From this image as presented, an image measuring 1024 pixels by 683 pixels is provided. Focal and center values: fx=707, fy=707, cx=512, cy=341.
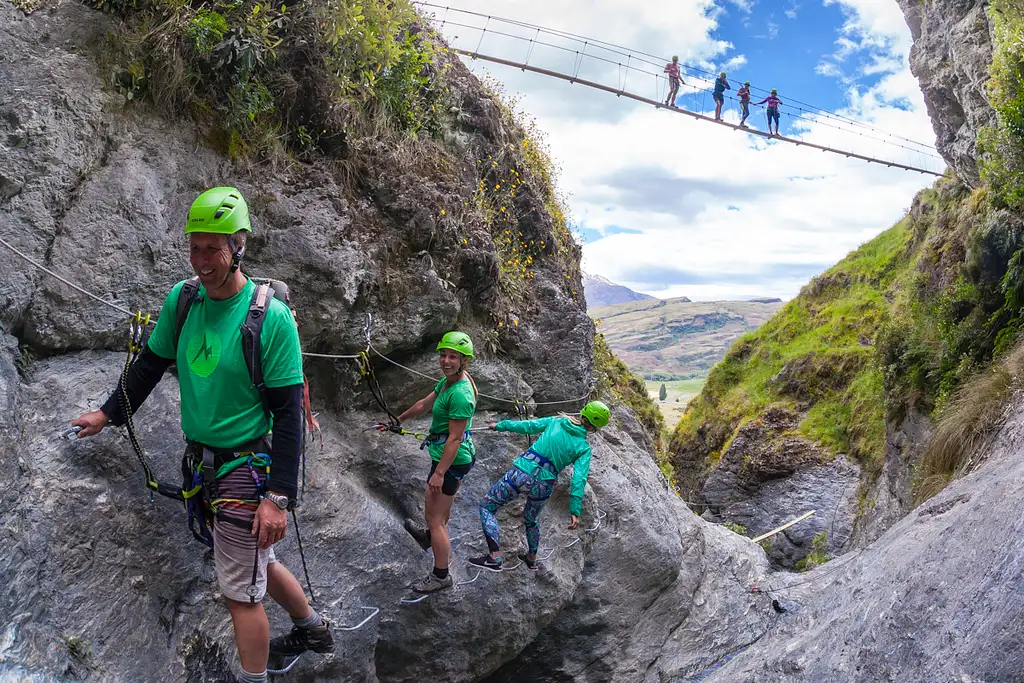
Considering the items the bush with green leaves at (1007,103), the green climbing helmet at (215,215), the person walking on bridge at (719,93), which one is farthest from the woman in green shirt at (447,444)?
the person walking on bridge at (719,93)

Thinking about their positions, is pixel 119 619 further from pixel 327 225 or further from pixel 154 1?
pixel 154 1

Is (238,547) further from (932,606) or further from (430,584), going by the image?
(932,606)

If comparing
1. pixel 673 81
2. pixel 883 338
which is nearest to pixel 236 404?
pixel 883 338

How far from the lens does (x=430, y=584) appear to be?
7219 mm

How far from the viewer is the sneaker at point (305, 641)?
5008 millimetres

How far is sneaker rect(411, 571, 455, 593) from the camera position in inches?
284

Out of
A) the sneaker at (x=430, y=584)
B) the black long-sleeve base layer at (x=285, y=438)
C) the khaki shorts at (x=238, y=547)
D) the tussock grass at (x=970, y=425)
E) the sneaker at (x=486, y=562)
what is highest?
the tussock grass at (x=970, y=425)

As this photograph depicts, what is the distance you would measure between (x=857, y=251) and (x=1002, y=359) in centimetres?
2223

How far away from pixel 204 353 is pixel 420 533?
3.96 m

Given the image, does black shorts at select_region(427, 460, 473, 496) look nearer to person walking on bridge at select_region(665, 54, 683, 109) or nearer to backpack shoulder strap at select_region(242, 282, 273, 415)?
backpack shoulder strap at select_region(242, 282, 273, 415)

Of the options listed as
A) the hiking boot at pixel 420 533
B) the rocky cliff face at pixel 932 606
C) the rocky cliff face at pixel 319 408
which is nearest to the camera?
the rocky cliff face at pixel 319 408

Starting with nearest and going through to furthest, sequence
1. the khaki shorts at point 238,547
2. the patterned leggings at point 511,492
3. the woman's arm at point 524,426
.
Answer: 1. the khaki shorts at point 238,547
2. the patterned leggings at point 511,492
3. the woman's arm at point 524,426

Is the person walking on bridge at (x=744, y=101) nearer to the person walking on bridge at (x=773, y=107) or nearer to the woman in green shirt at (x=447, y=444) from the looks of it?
the person walking on bridge at (x=773, y=107)

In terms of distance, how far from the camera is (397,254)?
815 centimetres
